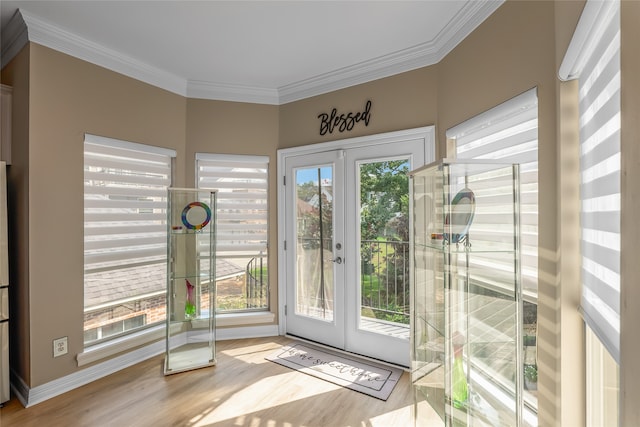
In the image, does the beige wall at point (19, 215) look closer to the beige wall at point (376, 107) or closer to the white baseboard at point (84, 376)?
the white baseboard at point (84, 376)

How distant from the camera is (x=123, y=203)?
283cm

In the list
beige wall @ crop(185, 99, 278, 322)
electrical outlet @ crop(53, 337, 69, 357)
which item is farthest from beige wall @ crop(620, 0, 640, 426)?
electrical outlet @ crop(53, 337, 69, 357)

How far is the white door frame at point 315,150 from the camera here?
2.67 m

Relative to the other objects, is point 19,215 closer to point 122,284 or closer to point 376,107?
point 122,284

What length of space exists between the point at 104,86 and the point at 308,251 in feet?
7.51

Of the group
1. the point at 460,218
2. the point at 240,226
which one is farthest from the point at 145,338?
the point at 460,218

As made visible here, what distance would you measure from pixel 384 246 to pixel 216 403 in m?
1.77

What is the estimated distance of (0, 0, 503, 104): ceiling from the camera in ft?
7.04

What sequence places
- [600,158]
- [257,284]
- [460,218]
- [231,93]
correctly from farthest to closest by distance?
[257,284], [231,93], [460,218], [600,158]

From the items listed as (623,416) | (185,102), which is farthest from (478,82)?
(185,102)

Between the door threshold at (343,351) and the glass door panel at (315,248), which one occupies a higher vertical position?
the glass door panel at (315,248)

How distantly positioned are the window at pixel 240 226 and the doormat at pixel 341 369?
0.69 metres

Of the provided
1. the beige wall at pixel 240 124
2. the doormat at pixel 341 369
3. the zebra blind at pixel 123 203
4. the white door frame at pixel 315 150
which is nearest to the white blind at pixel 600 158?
the beige wall at pixel 240 124

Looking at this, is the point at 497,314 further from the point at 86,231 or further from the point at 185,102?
the point at 185,102
